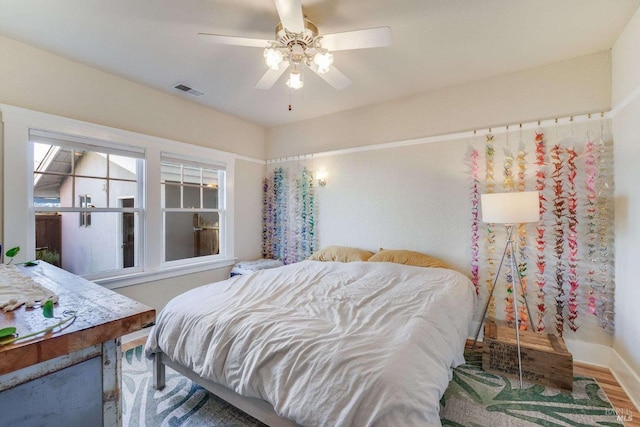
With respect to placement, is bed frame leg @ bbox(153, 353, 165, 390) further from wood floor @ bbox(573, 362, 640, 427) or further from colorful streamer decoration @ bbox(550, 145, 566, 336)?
colorful streamer decoration @ bbox(550, 145, 566, 336)

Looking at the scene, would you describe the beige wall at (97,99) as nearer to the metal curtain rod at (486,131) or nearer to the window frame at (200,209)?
the window frame at (200,209)

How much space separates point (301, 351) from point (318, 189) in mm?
2879

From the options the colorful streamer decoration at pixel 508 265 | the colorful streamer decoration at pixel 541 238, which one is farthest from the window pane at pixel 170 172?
the colorful streamer decoration at pixel 541 238

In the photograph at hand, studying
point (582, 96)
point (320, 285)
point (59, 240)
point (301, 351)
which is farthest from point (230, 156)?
point (582, 96)

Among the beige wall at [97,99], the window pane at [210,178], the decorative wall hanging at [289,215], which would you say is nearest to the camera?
the beige wall at [97,99]

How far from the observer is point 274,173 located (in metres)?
4.51

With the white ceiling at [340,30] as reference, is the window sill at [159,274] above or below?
below

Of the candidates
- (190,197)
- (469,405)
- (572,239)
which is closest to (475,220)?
(572,239)

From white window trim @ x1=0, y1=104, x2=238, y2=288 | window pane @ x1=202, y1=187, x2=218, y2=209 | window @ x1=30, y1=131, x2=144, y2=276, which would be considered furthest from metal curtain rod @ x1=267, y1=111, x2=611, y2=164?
window @ x1=30, y1=131, x2=144, y2=276

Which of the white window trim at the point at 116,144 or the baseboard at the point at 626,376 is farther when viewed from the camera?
the white window trim at the point at 116,144

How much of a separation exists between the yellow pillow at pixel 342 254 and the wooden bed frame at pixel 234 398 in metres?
1.92

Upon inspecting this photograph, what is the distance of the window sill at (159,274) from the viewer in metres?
2.82

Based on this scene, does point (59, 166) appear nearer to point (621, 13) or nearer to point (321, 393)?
point (321, 393)

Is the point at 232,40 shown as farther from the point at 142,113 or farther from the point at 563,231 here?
the point at 563,231
